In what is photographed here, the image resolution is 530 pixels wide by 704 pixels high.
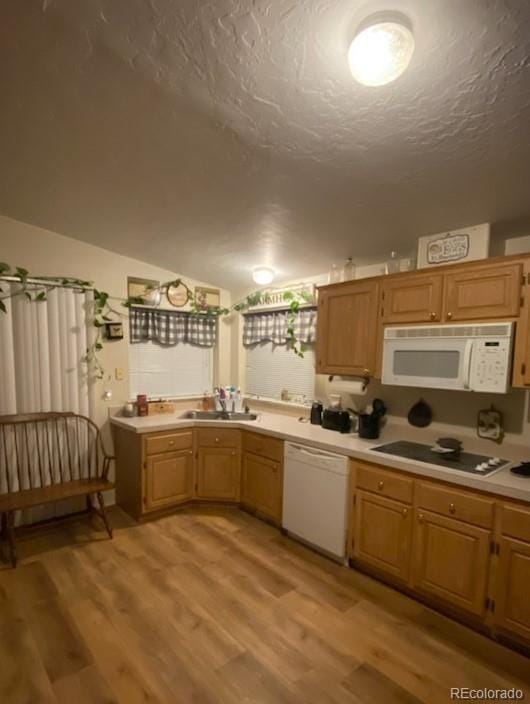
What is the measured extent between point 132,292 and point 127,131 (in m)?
1.95

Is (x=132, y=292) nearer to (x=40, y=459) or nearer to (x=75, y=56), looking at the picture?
(x=40, y=459)

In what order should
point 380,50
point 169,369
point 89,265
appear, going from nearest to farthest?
point 380,50
point 89,265
point 169,369

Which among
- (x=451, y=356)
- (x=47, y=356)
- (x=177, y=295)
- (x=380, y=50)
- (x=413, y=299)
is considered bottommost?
(x=47, y=356)

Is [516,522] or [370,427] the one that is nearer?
[516,522]

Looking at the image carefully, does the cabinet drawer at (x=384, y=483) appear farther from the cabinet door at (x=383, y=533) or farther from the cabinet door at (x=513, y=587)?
the cabinet door at (x=513, y=587)

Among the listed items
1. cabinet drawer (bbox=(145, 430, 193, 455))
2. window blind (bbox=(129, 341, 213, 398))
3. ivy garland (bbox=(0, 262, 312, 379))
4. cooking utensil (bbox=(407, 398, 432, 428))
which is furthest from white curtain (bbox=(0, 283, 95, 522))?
cooking utensil (bbox=(407, 398, 432, 428))

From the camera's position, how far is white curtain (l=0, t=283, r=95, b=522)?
9.07 feet

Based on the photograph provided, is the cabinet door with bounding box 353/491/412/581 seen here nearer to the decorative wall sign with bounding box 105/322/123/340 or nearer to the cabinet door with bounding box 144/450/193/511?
the cabinet door with bounding box 144/450/193/511

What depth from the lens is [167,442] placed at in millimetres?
3109

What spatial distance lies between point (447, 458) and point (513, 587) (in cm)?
67

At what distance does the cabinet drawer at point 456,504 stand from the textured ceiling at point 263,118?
159 cm

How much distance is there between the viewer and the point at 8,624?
6.26 feet

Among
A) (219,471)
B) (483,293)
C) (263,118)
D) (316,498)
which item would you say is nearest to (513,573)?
(316,498)

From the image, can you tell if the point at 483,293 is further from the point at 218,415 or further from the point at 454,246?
the point at 218,415
